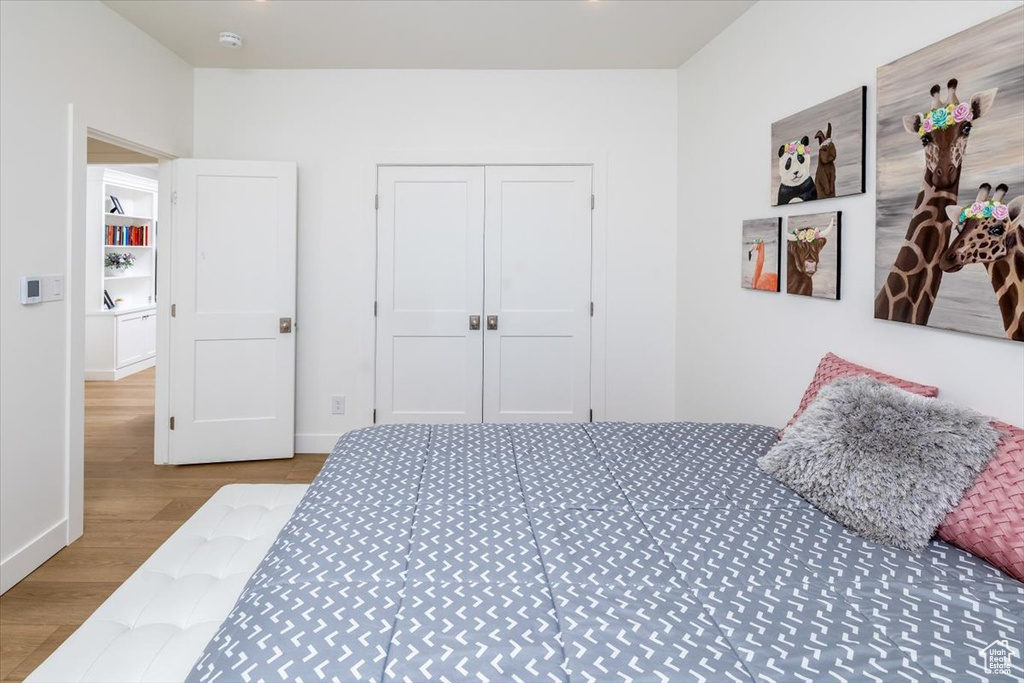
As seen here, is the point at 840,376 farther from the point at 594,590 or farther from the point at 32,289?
the point at 32,289

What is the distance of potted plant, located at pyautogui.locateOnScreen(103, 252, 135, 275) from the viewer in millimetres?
7215

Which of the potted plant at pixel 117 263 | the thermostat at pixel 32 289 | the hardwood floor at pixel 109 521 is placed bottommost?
the hardwood floor at pixel 109 521

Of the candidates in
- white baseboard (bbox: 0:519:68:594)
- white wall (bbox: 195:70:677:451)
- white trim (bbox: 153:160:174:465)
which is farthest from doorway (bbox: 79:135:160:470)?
Answer: white baseboard (bbox: 0:519:68:594)

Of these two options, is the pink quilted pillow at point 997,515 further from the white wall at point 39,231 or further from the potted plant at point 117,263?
the potted plant at point 117,263

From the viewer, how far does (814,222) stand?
8.63 ft

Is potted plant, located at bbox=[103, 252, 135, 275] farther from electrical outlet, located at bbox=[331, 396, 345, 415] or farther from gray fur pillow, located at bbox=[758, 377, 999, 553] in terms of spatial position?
gray fur pillow, located at bbox=[758, 377, 999, 553]

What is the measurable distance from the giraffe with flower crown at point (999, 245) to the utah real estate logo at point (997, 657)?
3.24 feet

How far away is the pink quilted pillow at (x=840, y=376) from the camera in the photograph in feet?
6.34

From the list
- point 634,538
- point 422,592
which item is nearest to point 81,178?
point 422,592

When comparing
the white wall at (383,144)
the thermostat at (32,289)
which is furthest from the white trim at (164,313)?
the thermostat at (32,289)

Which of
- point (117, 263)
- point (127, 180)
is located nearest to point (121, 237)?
point (117, 263)

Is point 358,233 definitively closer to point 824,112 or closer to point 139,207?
point 824,112

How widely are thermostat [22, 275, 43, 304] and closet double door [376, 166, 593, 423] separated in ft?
6.37

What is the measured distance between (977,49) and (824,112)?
75 centimetres
